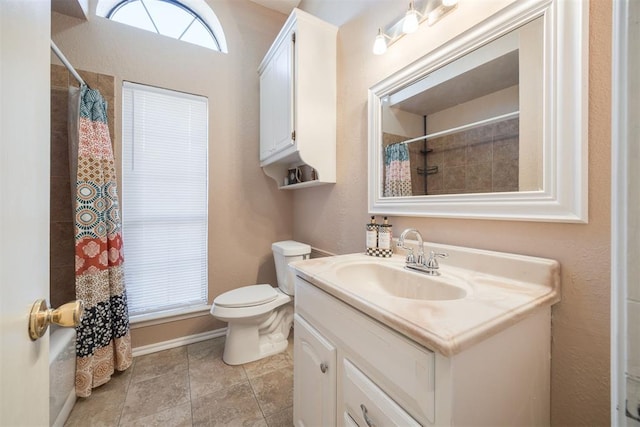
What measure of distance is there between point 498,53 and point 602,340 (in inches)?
38.7

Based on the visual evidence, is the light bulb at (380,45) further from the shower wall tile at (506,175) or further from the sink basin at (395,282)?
the sink basin at (395,282)

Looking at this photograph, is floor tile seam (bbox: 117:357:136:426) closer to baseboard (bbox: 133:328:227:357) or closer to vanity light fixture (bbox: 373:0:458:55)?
baseboard (bbox: 133:328:227:357)

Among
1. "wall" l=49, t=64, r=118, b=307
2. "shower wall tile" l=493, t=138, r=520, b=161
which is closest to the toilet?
"wall" l=49, t=64, r=118, b=307

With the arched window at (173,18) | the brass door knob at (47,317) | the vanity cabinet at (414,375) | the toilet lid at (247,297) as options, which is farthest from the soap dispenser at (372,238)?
the arched window at (173,18)

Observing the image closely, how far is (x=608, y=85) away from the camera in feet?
2.32

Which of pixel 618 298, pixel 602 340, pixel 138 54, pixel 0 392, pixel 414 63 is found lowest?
pixel 602 340

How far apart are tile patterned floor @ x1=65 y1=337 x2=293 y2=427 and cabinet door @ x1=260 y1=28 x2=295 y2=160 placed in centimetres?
151

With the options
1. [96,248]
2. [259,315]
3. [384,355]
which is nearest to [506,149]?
[384,355]

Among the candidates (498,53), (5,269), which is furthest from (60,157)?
(498,53)

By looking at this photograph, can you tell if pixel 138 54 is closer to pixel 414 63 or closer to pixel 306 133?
pixel 306 133

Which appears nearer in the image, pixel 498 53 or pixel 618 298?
pixel 618 298

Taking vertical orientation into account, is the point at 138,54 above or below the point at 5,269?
above

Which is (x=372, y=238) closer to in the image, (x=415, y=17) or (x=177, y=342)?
(x=415, y=17)

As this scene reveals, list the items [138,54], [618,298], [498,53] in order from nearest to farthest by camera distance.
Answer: [618,298], [498,53], [138,54]
